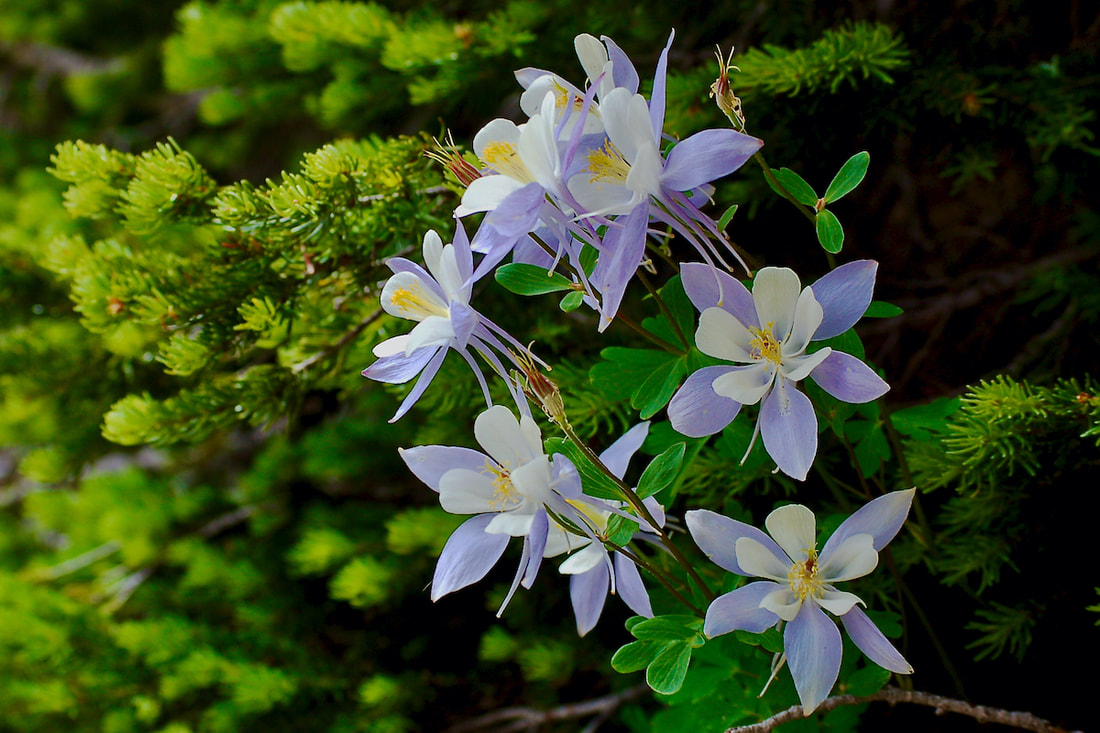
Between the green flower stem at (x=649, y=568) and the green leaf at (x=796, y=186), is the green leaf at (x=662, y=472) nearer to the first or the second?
the green flower stem at (x=649, y=568)

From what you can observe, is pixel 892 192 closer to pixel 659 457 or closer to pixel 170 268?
pixel 659 457

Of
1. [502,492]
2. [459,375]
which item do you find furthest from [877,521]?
[459,375]

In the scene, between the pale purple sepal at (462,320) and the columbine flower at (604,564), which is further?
the columbine flower at (604,564)

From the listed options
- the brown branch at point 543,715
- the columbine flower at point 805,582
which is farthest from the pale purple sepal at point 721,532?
the brown branch at point 543,715

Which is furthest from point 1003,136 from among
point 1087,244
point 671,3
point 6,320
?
point 6,320

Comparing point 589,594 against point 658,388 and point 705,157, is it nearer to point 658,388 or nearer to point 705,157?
point 658,388

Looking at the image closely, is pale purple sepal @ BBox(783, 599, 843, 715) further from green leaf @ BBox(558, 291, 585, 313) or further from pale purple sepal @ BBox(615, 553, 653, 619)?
green leaf @ BBox(558, 291, 585, 313)
